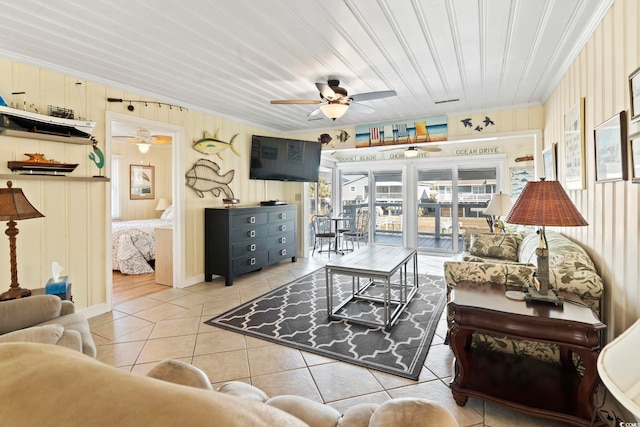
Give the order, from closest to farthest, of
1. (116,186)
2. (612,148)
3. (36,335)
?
(36,335)
(612,148)
(116,186)

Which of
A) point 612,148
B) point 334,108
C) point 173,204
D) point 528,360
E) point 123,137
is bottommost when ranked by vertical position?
point 528,360

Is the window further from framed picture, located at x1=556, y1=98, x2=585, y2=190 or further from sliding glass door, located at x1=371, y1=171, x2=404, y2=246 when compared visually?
framed picture, located at x1=556, y1=98, x2=585, y2=190

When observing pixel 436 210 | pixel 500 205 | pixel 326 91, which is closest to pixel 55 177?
pixel 326 91

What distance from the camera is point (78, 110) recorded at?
312cm

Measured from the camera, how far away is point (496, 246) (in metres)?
3.95

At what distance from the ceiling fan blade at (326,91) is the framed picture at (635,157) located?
2.22 meters

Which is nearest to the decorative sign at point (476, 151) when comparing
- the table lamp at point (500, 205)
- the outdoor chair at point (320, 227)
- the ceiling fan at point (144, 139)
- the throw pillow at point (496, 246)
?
the table lamp at point (500, 205)

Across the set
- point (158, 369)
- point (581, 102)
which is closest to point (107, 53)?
point (158, 369)

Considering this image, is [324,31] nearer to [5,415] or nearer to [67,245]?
[5,415]

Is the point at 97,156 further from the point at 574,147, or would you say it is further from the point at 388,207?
the point at 388,207

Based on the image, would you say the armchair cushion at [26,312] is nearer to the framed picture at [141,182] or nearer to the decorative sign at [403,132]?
the decorative sign at [403,132]

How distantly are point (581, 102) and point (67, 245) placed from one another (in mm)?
4808

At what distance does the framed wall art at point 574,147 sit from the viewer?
2.49 m

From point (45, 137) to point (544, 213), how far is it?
156 inches
